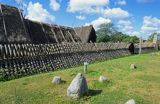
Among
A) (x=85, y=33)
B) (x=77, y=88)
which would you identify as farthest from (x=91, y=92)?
(x=85, y=33)

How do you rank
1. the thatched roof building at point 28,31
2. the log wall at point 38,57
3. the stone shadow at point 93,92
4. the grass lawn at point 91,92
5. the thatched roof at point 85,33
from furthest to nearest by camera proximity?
the thatched roof at point 85,33
the thatched roof building at point 28,31
the log wall at point 38,57
the stone shadow at point 93,92
the grass lawn at point 91,92

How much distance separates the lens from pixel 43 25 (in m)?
33.7

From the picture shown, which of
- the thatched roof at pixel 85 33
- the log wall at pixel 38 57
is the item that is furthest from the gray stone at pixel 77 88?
the thatched roof at pixel 85 33

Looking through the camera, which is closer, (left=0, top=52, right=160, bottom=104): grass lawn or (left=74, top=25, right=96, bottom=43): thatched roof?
(left=0, top=52, right=160, bottom=104): grass lawn

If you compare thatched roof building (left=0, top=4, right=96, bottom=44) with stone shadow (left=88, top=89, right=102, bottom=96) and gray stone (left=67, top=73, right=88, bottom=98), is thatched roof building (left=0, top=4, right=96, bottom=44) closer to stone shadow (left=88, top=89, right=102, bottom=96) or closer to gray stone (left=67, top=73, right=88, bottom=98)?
stone shadow (left=88, top=89, right=102, bottom=96)

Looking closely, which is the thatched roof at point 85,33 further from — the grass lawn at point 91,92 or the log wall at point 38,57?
the grass lawn at point 91,92

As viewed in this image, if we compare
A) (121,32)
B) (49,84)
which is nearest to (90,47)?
(49,84)

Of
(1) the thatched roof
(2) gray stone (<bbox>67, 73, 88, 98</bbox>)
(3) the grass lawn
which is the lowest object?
(3) the grass lawn

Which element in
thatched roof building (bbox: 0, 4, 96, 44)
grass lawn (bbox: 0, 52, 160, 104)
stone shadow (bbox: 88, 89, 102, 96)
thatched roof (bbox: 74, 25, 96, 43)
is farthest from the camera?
thatched roof (bbox: 74, 25, 96, 43)

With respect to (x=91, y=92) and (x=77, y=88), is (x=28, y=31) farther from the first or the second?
(x=77, y=88)

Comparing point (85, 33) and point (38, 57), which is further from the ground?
point (85, 33)

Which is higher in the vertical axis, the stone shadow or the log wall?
the log wall

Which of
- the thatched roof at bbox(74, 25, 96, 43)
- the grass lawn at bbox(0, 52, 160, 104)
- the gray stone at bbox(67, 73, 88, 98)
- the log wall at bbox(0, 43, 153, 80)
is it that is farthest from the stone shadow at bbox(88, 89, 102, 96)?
the thatched roof at bbox(74, 25, 96, 43)

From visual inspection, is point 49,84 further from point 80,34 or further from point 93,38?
point 93,38
